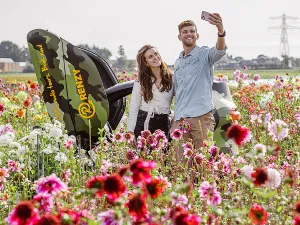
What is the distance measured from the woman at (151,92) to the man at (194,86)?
0.17 metres

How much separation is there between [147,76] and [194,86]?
0.44 metres

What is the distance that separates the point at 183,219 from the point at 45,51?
4234 mm

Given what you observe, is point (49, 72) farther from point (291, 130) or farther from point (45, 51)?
point (291, 130)

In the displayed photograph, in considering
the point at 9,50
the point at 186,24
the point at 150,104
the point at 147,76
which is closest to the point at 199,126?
the point at 150,104

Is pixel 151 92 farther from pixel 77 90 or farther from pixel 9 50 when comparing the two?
pixel 9 50

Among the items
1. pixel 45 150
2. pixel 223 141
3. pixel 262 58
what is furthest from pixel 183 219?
pixel 262 58

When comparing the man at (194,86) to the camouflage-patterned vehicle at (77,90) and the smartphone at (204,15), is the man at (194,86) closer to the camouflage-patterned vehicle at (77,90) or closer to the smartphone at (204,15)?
the smartphone at (204,15)

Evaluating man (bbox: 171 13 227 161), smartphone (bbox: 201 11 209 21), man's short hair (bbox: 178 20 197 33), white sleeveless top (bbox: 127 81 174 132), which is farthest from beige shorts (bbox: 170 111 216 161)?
smartphone (bbox: 201 11 209 21)

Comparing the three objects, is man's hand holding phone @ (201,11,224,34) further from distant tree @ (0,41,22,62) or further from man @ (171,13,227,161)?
distant tree @ (0,41,22,62)

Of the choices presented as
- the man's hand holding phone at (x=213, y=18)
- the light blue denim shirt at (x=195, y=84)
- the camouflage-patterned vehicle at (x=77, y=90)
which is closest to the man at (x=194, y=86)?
the light blue denim shirt at (x=195, y=84)

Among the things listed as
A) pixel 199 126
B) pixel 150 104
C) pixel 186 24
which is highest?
pixel 186 24

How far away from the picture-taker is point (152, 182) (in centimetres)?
220

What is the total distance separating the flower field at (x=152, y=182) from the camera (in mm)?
2146

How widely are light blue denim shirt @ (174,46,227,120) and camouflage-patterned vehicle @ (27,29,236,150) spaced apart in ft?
2.03
